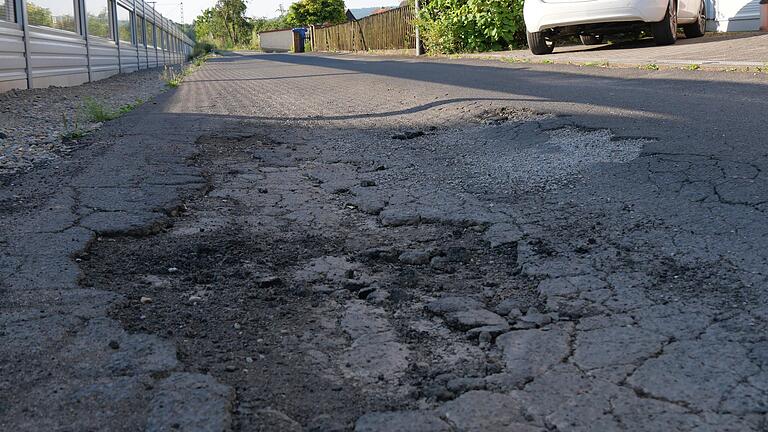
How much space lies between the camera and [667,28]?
11211 millimetres

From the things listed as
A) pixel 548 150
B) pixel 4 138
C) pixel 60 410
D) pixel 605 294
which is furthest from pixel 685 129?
pixel 4 138

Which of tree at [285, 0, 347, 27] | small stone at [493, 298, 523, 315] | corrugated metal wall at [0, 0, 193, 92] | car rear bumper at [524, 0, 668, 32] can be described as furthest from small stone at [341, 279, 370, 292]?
tree at [285, 0, 347, 27]

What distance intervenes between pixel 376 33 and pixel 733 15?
18.8 meters

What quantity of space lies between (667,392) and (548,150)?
2.79 meters

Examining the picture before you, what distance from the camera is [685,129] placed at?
168 inches

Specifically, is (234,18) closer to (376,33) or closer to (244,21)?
(244,21)

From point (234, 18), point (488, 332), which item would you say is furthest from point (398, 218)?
point (234, 18)

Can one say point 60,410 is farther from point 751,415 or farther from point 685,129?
point 685,129

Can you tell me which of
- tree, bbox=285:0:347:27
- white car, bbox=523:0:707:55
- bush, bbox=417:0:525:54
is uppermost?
tree, bbox=285:0:347:27

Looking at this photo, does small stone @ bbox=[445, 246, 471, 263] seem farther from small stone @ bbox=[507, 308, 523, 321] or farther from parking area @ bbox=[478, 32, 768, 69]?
parking area @ bbox=[478, 32, 768, 69]

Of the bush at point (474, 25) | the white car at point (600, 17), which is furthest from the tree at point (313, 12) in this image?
the white car at point (600, 17)

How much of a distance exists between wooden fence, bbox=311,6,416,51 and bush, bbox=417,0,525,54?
3.55m

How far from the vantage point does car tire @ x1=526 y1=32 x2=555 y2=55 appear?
12.1 meters

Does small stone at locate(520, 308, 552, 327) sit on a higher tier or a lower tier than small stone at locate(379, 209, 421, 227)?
lower
